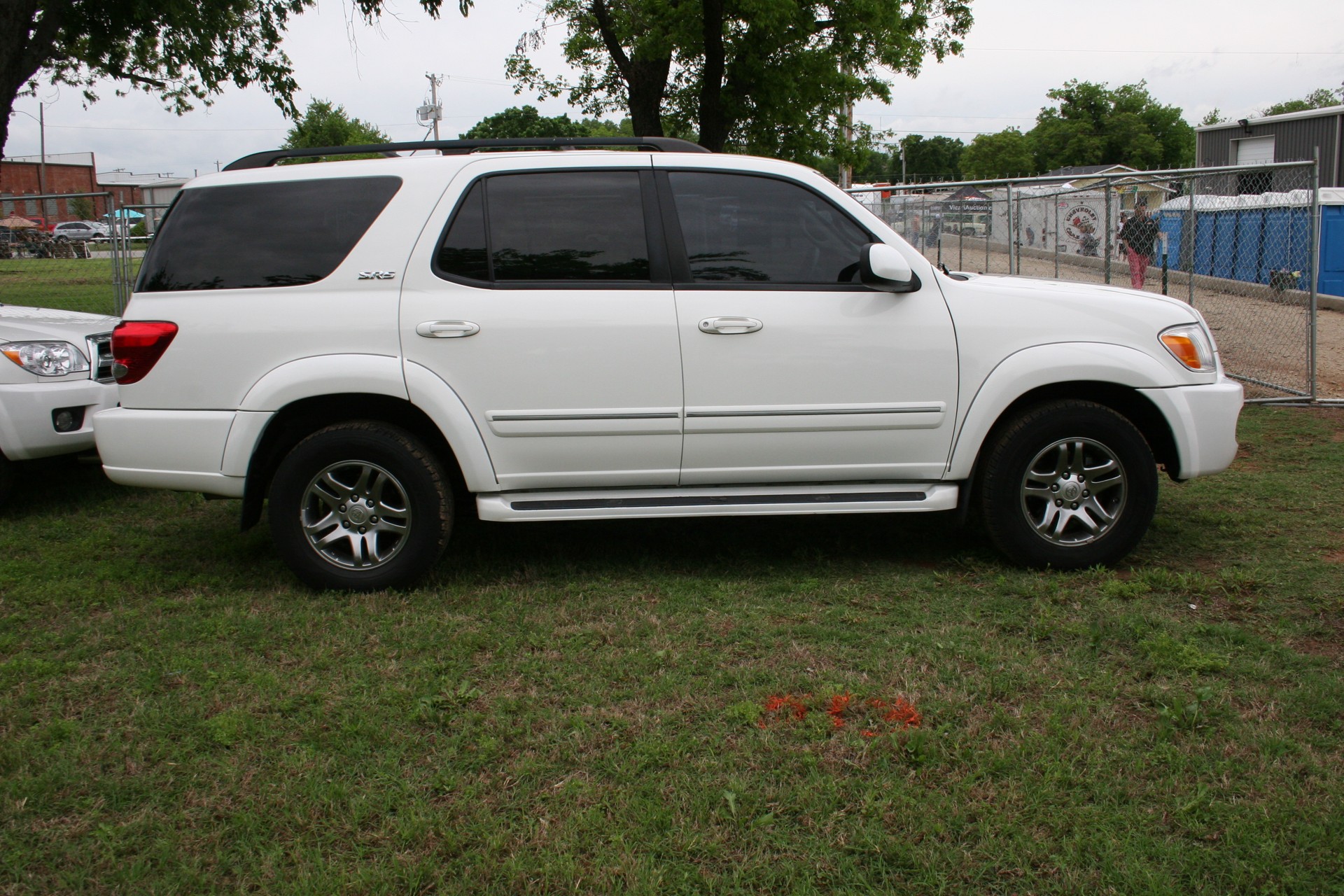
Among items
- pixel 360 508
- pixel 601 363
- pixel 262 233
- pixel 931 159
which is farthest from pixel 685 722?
pixel 931 159

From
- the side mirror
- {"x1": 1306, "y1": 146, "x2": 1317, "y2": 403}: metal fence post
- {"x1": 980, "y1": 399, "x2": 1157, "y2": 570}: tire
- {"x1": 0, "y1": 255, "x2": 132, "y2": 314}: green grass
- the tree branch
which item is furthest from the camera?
the tree branch

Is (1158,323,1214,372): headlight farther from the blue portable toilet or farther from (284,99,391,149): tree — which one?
(284,99,391,149): tree

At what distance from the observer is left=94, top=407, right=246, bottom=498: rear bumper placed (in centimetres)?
454

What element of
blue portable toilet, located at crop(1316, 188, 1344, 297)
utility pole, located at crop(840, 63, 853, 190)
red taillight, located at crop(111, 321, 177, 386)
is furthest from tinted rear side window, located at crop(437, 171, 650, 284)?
blue portable toilet, located at crop(1316, 188, 1344, 297)

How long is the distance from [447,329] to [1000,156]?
10249 centimetres

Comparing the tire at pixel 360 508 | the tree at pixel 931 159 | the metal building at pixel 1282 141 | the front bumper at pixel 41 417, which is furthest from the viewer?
the tree at pixel 931 159

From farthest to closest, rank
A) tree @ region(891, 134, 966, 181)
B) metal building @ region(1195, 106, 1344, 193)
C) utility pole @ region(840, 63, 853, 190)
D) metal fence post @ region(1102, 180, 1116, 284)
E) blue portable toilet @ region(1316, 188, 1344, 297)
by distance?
tree @ region(891, 134, 966, 181) → metal building @ region(1195, 106, 1344, 193) → utility pole @ region(840, 63, 853, 190) → blue portable toilet @ region(1316, 188, 1344, 297) → metal fence post @ region(1102, 180, 1116, 284)

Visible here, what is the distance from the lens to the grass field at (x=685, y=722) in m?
2.72

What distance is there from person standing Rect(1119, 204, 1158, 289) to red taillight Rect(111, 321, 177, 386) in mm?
11028

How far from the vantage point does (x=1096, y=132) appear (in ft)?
291

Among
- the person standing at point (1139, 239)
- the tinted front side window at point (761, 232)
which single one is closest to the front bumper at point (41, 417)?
the tinted front side window at point (761, 232)

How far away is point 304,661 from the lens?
13.1 feet

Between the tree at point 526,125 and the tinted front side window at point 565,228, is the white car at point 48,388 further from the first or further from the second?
the tree at point 526,125

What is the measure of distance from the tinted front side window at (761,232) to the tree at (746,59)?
11.6 meters
